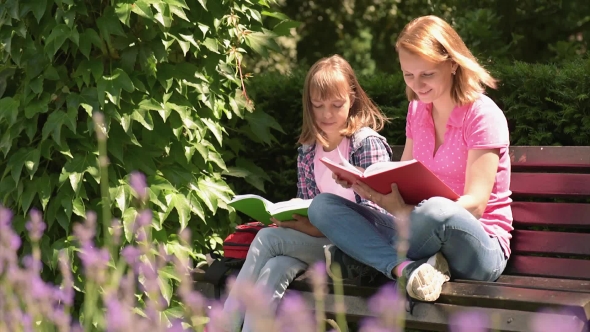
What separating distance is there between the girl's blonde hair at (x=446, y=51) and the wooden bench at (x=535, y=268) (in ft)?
1.39

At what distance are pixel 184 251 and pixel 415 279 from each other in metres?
1.65

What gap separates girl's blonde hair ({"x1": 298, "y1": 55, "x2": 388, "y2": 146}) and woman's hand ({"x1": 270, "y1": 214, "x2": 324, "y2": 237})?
40 cm

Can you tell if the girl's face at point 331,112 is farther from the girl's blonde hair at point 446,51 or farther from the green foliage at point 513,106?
the green foliage at point 513,106

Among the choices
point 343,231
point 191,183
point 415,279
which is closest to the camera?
point 415,279

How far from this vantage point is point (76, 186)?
393 centimetres

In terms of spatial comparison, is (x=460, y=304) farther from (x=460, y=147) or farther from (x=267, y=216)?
(x=267, y=216)

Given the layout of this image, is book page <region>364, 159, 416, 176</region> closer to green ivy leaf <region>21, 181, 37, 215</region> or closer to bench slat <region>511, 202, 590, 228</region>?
bench slat <region>511, 202, 590, 228</region>

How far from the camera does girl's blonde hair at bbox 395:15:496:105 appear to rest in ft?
10.6

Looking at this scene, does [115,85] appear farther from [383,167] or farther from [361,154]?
[383,167]

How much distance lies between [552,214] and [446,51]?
2.47ft

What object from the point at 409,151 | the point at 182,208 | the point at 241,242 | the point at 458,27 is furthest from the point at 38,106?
the point at 458,27

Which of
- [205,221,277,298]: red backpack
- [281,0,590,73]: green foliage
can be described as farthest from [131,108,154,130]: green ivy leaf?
[281,0,590,73]: green foliage

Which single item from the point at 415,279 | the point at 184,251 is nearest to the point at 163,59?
the point at 184,251

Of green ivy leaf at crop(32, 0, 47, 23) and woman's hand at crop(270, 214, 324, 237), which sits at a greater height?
green ivy leaf at crop(32, 0, 47, 23)
